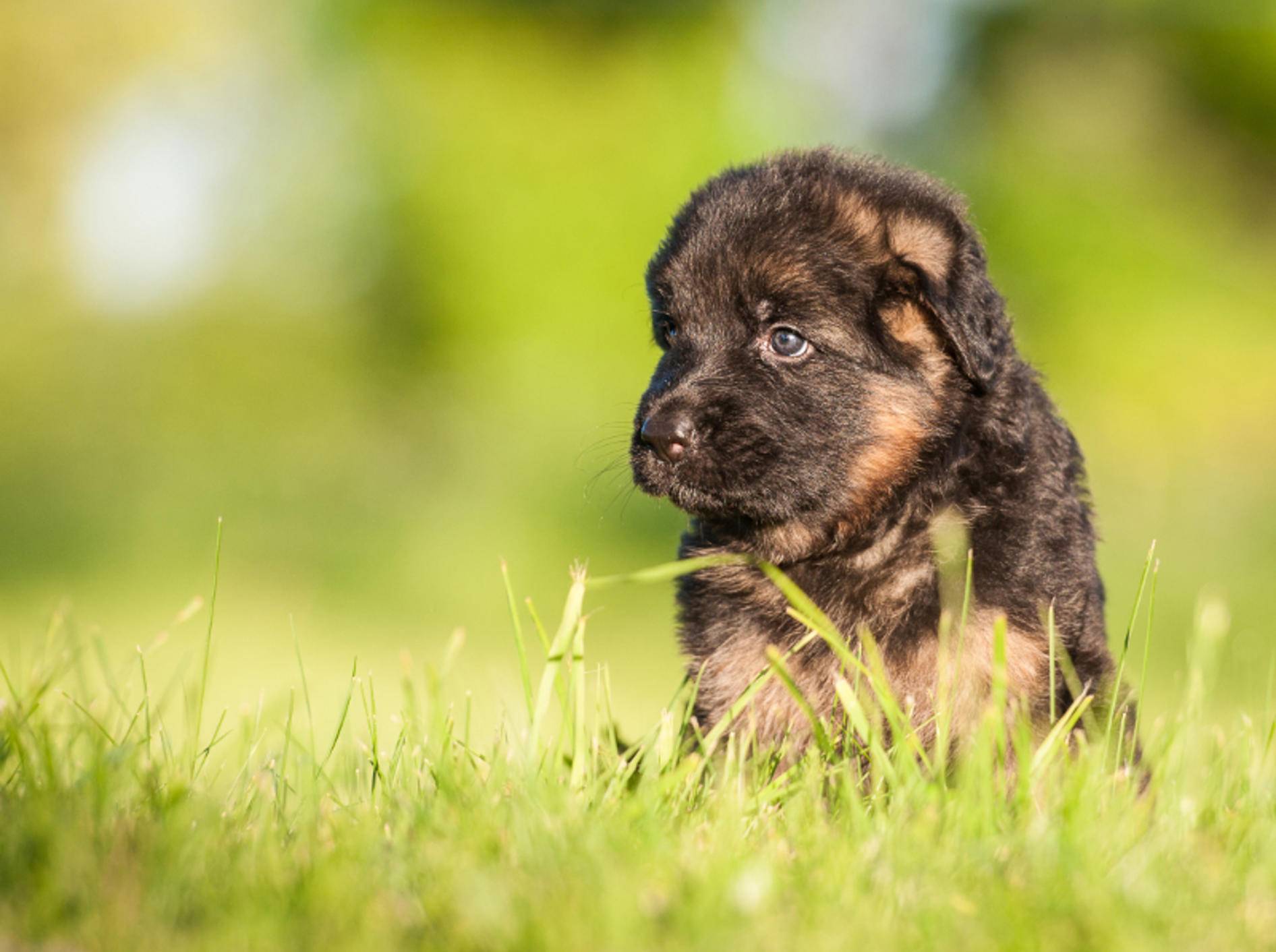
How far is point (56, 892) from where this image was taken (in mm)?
1984

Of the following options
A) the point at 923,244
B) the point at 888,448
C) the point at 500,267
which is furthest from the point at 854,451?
the point at 500,267

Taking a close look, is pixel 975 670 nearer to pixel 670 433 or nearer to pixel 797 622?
pixel 797 622

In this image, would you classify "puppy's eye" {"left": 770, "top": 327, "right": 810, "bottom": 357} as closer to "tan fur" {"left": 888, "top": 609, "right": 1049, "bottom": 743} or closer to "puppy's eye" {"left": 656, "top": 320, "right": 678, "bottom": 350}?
"puppy's eye" {"left": 656, "top": 320, "right": 678, "bottom": 350}

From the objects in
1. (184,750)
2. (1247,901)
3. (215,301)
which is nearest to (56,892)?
(184,750)


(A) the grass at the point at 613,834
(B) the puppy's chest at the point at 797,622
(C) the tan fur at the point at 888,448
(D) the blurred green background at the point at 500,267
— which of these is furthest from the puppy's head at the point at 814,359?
(D) the blurred green background at the point at 500,267

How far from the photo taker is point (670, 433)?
344 cm

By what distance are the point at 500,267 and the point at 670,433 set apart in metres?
9.92

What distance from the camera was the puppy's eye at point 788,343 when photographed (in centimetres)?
359

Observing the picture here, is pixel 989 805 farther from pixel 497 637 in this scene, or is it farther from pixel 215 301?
pixel 215 301

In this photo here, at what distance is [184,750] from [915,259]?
6.92 feet

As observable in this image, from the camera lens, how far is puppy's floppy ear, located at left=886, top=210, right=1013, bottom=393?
347cm

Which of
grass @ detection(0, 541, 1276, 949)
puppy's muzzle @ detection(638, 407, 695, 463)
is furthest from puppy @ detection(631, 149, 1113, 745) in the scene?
grass @ detection(0, 541, 1276, 949)

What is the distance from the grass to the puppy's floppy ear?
686 mm

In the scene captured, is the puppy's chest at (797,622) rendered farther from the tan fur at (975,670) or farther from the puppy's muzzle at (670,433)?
the puppy's muzzle at (670,433)
